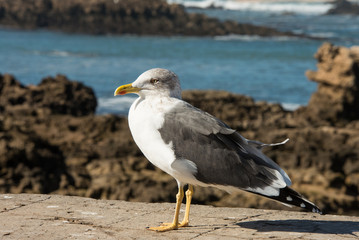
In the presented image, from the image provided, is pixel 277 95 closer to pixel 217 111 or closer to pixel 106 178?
pixel 217 111

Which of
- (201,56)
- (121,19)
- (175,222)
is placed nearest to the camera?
(175,222)

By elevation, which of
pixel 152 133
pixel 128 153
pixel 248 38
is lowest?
pixel 128 153

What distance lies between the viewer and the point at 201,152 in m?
4.32

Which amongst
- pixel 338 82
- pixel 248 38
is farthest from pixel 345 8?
pixel 338 82

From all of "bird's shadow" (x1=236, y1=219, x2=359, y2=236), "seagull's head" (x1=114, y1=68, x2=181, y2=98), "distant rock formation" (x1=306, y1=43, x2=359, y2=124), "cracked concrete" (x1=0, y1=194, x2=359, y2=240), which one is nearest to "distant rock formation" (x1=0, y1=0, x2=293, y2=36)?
"distant rock formation" (x1=306, y1=43, x2=359, y2=124)

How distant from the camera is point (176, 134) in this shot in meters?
4.29

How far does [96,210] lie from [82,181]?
2898 mm

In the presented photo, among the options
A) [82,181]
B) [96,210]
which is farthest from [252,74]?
[96,210]

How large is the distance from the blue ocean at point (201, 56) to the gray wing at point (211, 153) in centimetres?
1317

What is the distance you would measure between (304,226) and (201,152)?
3.78 feet

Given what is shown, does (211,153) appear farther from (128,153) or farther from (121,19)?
(121,19)

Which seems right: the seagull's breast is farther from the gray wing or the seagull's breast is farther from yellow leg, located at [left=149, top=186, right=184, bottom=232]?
yellow leg, located at [left=149, top=186, right=184, bottom=232]

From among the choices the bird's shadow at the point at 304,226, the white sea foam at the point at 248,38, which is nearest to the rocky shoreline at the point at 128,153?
the bird's shadow at the point at 304,226

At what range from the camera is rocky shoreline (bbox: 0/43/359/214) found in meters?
7.77
